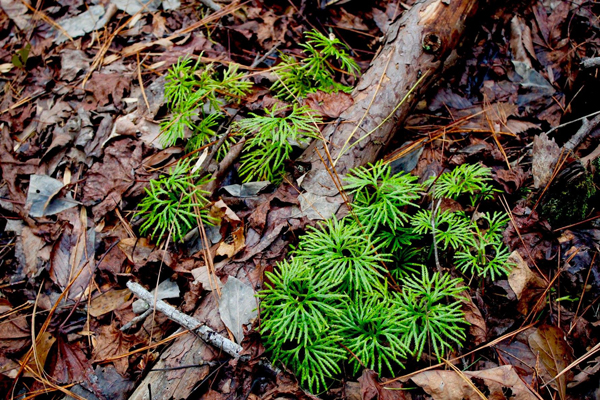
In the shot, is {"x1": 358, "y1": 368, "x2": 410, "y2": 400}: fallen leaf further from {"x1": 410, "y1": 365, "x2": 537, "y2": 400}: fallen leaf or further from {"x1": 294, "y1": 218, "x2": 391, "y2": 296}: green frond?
{"x1": 294, "y1": 218, "x2": 391, "y2": 296}: green frond

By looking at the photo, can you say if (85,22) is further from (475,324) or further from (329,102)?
(475,324)

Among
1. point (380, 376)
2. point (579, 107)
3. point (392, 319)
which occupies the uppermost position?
point (579, 107)

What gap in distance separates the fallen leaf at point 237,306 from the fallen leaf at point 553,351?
58.6 inches

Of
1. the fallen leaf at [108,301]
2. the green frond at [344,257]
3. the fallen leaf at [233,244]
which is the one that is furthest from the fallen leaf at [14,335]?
the green frond at [344,257]

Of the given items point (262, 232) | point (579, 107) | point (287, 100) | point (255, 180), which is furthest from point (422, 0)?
point (262, 232)

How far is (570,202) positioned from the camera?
2303mm

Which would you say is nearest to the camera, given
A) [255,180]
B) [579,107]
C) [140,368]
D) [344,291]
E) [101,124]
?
[344,291]

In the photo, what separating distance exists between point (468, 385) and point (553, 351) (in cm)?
51

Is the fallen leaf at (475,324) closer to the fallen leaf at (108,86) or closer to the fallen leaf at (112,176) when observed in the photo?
the fallen leaf at (112,176)

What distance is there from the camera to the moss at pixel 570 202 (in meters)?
2.25

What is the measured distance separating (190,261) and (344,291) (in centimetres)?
107

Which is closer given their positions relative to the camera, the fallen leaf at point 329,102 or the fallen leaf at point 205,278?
the fallen leaf at point 205,278

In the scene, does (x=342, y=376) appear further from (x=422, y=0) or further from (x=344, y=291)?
(x=422, y=0)

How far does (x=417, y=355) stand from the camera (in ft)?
6.61
